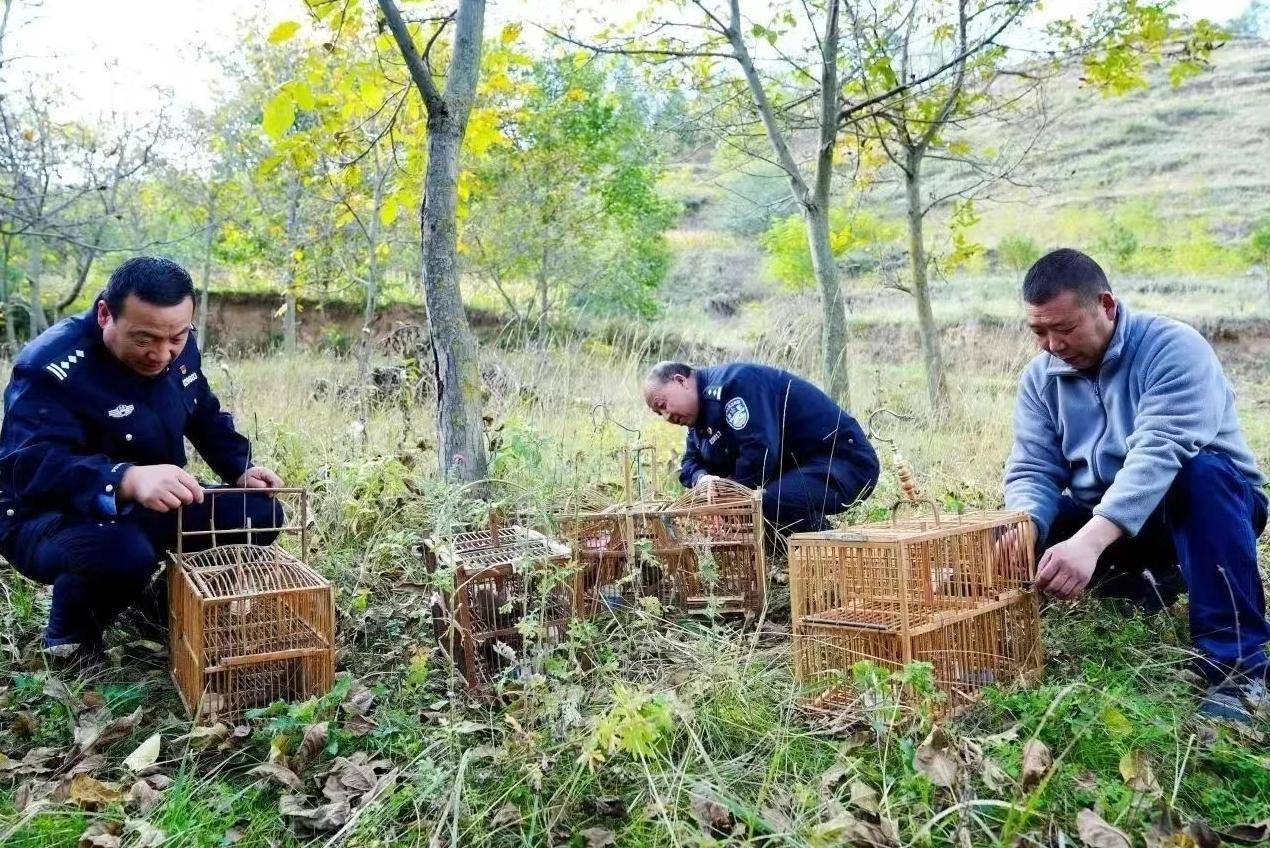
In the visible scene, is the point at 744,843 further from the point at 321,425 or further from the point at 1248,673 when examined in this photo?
the point at 321,425

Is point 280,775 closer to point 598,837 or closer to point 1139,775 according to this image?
point 598,837

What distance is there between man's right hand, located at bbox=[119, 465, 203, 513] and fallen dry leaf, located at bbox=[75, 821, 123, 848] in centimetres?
95

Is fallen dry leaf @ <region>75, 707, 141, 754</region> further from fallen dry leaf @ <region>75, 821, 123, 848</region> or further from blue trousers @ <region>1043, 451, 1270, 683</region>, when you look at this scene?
blue trousers @ <region>1043, 451, 1270, 683</region>

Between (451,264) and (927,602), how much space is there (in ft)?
7.34

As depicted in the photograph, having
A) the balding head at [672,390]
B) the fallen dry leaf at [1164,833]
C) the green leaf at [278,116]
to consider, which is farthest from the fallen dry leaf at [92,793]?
the balding head at [672,390]

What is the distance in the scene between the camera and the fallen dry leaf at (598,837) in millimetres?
1893

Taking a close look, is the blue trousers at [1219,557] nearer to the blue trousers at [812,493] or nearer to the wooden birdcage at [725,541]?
the wooden birdcage at [725,541]

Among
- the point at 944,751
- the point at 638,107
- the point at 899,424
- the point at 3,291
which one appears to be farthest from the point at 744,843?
the point at 638,107

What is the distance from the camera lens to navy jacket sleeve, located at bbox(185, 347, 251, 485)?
11.1 ft

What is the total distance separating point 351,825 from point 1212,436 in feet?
8.24

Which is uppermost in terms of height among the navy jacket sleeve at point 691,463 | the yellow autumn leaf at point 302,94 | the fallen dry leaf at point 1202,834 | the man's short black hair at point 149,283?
the yellow autumn leaf at point 302,94

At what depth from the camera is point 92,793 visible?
2090 millimetres

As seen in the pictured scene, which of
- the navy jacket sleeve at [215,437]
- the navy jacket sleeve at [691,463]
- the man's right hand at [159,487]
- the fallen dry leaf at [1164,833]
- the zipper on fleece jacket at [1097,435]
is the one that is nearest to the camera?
the fallen dry leaf at [1164,833]

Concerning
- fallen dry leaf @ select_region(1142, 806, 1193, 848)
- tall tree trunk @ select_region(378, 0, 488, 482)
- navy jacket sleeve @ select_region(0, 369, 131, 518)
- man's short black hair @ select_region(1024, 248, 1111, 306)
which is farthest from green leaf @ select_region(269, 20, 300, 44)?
fallen dry leaf @ select_region(1142, 806, 1193, 848)
